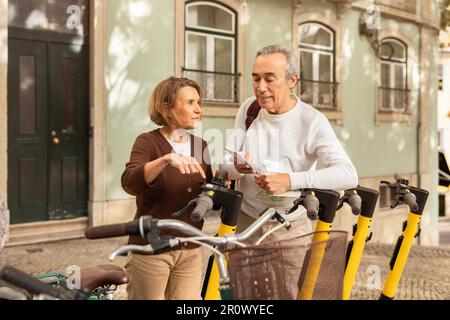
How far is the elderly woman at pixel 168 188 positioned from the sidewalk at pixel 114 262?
140 inches

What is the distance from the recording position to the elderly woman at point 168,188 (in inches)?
113

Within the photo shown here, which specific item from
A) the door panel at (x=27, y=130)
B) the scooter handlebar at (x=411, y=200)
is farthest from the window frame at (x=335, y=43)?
the scooter handlebar at (x=411, y=200)

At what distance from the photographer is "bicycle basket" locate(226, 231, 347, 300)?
1946mm

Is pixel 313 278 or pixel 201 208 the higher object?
pixel 201 208

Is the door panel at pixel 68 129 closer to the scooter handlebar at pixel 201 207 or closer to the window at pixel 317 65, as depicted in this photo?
the window at pixel 317 65

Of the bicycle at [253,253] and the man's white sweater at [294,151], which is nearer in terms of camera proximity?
the bicycle at [253,253]

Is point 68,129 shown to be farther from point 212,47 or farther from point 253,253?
point 253,253

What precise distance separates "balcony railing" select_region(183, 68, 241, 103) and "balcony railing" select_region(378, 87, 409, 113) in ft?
16.0

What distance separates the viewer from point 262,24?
12.0 m

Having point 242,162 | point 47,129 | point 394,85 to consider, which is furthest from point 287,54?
point 394,85

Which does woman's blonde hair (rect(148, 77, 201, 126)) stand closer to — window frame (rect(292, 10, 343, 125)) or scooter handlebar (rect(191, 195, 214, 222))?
scooter handlebar (rect(191, 195, 214, 222))
